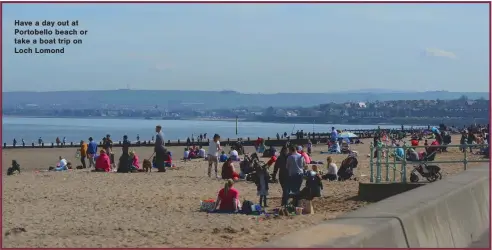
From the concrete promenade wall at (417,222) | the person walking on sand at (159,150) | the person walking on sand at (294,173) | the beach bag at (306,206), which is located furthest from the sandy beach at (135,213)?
the concrete promenade wall at (417,222)

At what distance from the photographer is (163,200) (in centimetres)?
1728

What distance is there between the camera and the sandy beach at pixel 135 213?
11.4 meters

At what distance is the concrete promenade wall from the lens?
5641 mm

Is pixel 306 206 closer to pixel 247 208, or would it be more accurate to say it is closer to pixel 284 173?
pixel 247 208

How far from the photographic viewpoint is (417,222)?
7137 mm

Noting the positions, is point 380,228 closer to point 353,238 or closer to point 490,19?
point 353,238

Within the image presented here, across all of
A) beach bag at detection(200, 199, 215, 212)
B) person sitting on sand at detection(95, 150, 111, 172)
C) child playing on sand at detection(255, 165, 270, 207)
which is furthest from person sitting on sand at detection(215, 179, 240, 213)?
person sitting on sand at detection(95, 150, 111, 172)

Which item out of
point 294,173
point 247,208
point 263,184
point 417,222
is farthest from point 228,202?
point 417,222

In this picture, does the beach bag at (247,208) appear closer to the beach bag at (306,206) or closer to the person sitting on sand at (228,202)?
the person sitting on sand at (228,202)

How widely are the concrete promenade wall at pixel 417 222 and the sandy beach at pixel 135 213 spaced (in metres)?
2.86

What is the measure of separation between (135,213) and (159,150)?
10168 mm

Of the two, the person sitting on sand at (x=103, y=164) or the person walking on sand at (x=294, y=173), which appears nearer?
the person walking on sand at (x=294, y=173)

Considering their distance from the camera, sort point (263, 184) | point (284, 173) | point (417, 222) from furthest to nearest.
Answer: point (284, 173)
point (263, 184)
point (417, 222)

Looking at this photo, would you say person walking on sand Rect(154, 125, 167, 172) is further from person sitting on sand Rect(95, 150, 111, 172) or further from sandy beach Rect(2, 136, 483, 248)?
person sitting on sand Rect(95, 150, 111, 172)
